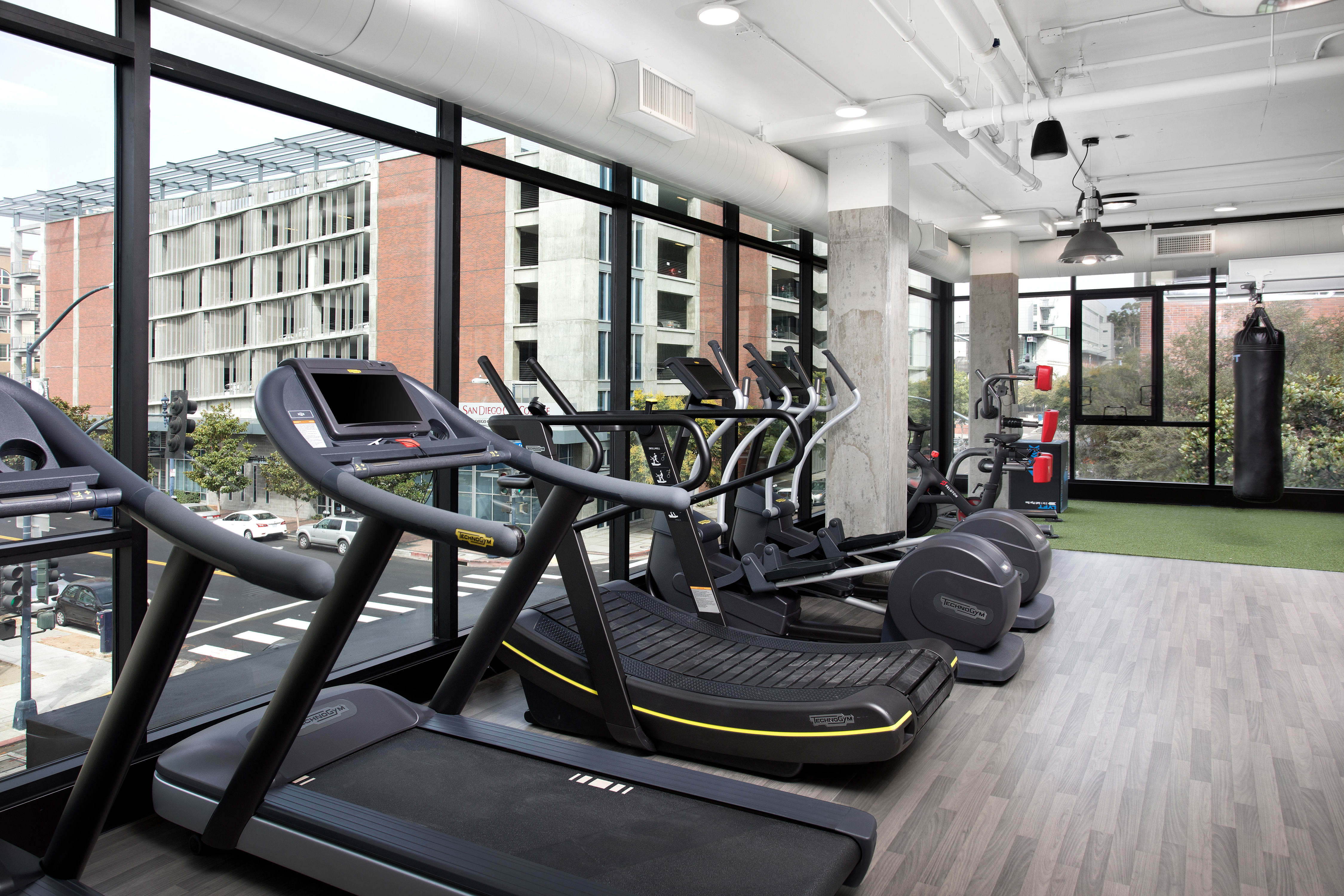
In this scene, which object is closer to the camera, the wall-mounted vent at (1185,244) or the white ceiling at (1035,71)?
the white ceiling at (1035,71)

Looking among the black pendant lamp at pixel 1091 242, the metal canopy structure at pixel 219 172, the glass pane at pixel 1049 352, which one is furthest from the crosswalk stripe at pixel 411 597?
the glass pane at pixel 1049 352

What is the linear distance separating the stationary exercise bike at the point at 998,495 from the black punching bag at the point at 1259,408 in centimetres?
147

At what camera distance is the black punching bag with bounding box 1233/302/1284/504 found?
284 inches

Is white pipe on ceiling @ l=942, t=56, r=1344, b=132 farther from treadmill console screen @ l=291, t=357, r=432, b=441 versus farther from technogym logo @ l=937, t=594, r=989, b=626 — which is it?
treadmill console screen @ l=291, t=357, r=432, b=441

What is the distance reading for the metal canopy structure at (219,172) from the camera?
260 cm

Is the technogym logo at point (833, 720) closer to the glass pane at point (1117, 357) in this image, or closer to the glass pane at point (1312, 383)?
the glass pane at point (1312, 383)

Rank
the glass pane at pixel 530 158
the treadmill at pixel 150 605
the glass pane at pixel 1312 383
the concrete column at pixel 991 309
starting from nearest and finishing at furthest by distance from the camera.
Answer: the treadmill at pixel 150 605
the glass pane at pixel 530 158
the glass pane at pixel 1312 383
the concrete column at pixel 991 309

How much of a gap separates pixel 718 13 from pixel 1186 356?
8162 mm

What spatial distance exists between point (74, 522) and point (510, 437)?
1.44m

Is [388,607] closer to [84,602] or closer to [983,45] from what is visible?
[84,602]

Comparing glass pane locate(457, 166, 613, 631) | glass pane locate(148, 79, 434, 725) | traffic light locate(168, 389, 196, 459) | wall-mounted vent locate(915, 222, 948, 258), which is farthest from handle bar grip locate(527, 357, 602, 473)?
wall-mounted vent locate(915, 222, 948, 258)

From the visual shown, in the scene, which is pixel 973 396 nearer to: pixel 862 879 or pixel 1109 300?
pixel 1109 300

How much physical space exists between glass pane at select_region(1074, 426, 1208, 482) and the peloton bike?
6.82 m

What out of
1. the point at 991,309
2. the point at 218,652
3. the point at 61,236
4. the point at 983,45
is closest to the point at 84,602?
the point at 218,652
